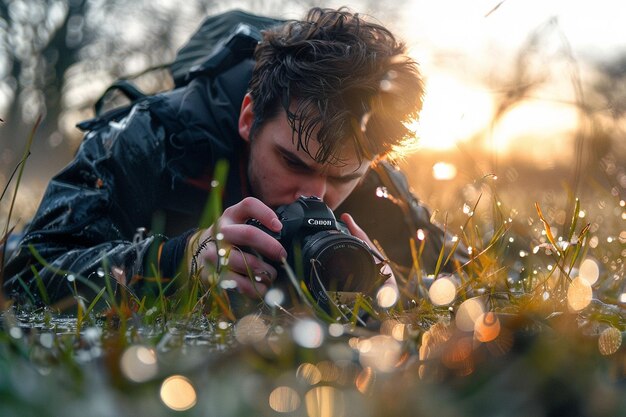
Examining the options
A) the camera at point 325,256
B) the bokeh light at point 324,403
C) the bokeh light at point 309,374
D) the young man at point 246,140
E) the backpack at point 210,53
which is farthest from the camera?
the backpack at point 210,53

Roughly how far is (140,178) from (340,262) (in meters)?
1.19

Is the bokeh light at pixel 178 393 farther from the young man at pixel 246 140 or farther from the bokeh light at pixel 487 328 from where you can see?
the young man at pixel 246 140

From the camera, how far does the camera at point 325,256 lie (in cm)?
150

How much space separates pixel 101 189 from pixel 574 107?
1.57 metres

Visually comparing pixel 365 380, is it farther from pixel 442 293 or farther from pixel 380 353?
pixel 442 293

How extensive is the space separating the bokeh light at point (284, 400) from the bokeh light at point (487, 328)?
0.86 ft

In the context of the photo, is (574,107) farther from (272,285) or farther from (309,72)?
(309,72)

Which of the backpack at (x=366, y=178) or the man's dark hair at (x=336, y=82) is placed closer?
the man's dark hair at (x=336, y=82)

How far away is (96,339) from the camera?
2.77ft

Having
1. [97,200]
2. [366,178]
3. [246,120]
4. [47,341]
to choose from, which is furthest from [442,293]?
[366,178]

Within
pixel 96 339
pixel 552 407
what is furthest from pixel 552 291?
pixel 96 339

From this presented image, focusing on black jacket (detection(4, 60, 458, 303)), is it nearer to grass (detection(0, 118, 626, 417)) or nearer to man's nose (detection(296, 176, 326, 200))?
man's nose (detection(296, 176, 326, 200))

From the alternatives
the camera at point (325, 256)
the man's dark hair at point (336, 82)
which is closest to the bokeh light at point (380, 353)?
the camera at point (325, 256)

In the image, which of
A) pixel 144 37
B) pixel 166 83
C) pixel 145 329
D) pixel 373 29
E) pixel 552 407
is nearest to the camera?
pixel 552 407
